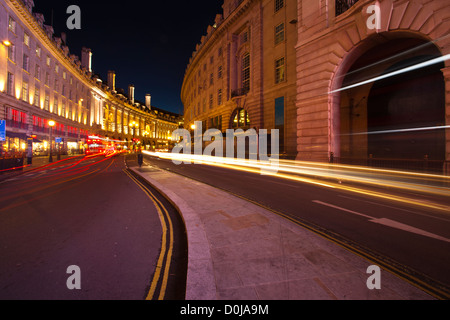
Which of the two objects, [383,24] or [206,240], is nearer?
[206,240]

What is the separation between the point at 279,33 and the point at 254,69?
487 cm

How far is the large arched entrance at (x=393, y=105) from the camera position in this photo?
47.8ft

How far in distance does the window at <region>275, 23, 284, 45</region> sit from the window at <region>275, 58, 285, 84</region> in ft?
7.19

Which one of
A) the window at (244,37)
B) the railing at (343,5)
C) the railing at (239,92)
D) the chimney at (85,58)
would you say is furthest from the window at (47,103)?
the railing at (343,5)

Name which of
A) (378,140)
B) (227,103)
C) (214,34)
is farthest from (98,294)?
(214,34)

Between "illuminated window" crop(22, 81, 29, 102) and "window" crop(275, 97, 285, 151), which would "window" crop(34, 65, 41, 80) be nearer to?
"illuminated window" crop(22, 81, 29, 102)

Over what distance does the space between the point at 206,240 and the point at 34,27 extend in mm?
48414

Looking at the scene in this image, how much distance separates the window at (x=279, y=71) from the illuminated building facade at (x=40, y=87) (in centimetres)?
2057

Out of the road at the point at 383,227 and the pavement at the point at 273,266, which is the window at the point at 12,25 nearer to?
the road at the point at 383,227

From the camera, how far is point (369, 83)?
17.7 metres

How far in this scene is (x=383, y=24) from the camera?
1303cm

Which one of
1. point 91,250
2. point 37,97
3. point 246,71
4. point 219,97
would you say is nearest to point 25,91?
point 37,97

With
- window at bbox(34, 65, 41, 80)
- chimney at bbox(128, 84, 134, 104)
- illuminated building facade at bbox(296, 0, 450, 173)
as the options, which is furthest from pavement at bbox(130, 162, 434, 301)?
chimney at bbox(128, 84, 134, 104)
